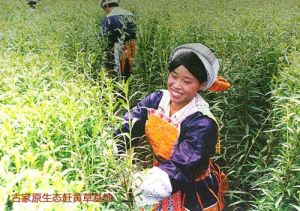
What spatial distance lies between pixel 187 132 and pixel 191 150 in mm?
143

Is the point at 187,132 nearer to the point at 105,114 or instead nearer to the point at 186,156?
the point at 186,156

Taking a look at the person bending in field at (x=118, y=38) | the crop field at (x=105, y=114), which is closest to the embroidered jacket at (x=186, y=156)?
Answer: the crop field at (x=105, y=114)

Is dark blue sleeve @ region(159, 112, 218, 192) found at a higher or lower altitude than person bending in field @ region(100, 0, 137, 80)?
lower

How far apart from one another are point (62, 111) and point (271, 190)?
1427 mm

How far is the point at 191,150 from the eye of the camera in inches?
94.4

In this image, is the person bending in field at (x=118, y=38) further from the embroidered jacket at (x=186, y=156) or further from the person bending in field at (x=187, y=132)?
the person bending in field at (x=187, y=132)

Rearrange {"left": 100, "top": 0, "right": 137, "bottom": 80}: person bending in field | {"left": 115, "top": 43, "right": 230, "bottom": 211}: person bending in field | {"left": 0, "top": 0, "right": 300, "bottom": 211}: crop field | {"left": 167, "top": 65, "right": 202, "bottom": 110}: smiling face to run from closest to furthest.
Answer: {"left": 0, "top": 0, "right": 300, "bottom": 211}: crop field
{"left": 115, "top": 43, "right": 230, "bottom": 211}: person bending in field
{"left": 167, "top": 65, "right": 202, "bottom": 110}: smiling face
{"left": 100, "top": 0, "right": 137, "bottom": 80}: person bending in field

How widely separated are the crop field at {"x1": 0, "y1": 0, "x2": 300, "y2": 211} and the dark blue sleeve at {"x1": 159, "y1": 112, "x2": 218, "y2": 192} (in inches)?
12.3

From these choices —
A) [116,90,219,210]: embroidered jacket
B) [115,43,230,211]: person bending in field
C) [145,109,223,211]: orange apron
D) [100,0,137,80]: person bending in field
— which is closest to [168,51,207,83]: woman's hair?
[115,43,230,211]: person bending in field

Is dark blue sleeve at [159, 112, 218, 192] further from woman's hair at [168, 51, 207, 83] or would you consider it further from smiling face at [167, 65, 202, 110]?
woman's hair at [168, 51, 207, 83]

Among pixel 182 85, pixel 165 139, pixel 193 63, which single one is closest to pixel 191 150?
pixel 165 139

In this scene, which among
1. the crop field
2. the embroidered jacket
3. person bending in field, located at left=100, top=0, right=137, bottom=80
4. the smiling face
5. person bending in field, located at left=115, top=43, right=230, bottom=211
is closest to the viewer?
the crop field

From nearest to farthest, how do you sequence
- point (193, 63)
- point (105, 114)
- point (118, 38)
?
1. point (105, 114)
2. point (193, 63)
3. point (118, 38)

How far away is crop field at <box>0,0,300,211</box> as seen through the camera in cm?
172
